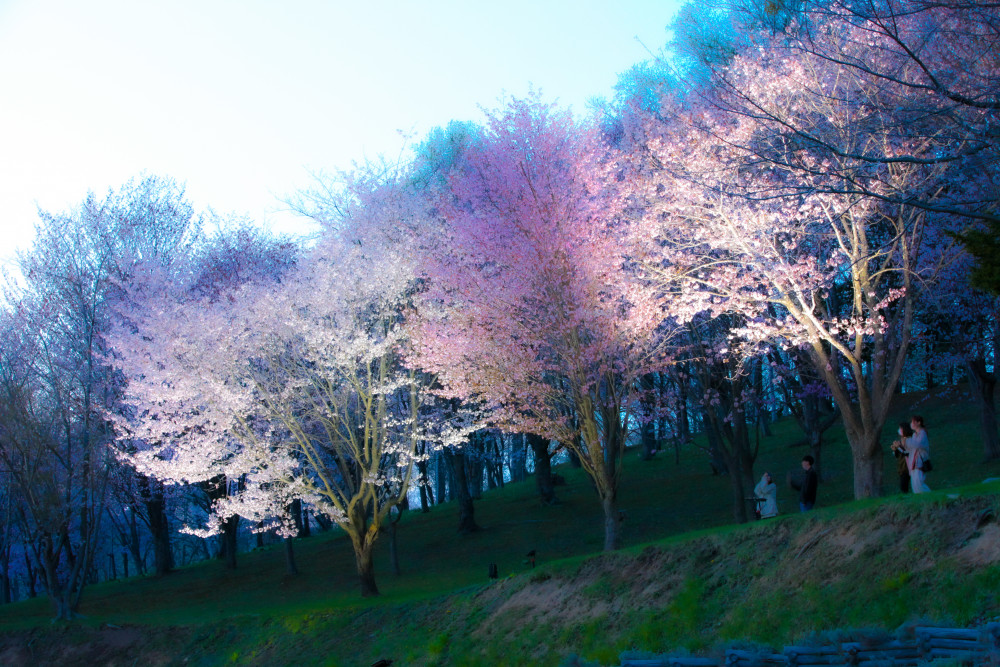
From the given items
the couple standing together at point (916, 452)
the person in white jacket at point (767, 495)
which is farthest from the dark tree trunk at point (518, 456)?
the couple standing together at point (916, 452)

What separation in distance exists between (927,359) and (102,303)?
26321mm

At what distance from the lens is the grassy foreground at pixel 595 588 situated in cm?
868

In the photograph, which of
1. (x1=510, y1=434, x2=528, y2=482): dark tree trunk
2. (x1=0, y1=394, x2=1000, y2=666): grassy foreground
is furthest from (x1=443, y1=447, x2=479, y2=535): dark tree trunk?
(x1=510, y1=434, x2=528, y2=482): dark tree trunk

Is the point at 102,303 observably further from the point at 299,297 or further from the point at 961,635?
the point at 961,635

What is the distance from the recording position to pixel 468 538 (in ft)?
80.0

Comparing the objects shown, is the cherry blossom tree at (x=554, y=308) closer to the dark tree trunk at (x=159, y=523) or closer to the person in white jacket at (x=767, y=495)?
the person in white jacket at (x=767, y=495)

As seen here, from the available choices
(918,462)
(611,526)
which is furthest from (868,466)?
(611,526)

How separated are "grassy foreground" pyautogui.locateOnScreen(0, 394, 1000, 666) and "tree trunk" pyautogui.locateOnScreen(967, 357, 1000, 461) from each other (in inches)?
25.5

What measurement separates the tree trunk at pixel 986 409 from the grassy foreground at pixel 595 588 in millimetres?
647

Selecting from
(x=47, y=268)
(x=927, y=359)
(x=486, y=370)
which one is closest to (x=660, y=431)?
(x=927, y=359)

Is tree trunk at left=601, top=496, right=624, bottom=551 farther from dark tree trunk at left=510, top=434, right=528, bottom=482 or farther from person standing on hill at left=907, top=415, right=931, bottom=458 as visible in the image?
dark tree trunk at left=510, top=434, right=528, bottom=482

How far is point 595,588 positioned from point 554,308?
20.3 feet

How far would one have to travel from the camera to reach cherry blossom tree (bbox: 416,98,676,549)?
52.8 feet

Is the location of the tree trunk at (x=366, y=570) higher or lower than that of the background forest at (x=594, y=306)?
lower
